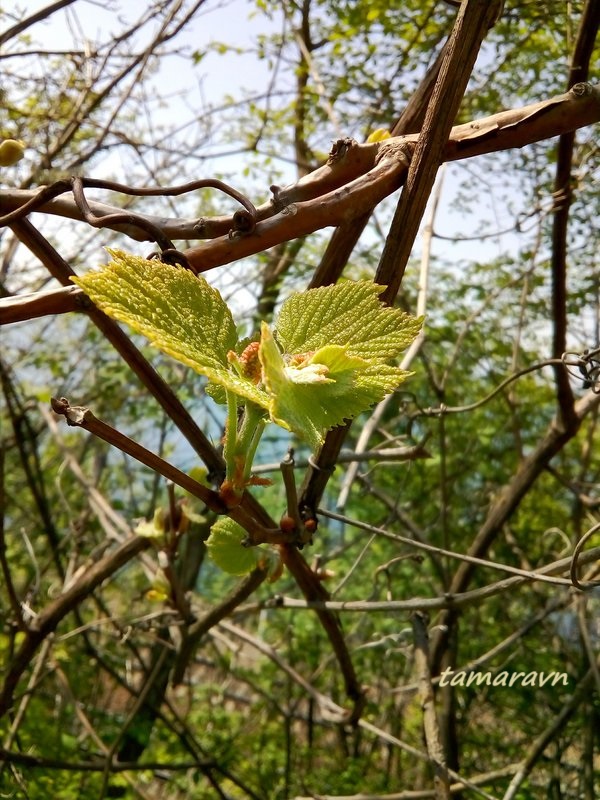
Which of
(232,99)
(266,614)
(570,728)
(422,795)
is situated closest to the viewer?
(422,795)

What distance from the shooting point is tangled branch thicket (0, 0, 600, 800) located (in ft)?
0.95

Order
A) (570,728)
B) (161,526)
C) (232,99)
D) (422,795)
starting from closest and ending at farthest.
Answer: (161,526) → (422,795) → (570,728) → (232,99)

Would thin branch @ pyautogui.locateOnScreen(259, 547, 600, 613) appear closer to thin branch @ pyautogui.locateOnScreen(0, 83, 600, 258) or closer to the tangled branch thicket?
the tangled branch thicket

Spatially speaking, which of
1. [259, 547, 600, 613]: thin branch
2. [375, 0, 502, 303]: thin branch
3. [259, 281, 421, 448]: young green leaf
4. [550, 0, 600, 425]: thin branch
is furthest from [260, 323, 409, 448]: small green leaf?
Result: [550, 0, 600, 425]: thin branch

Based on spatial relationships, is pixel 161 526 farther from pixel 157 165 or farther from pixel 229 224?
pixel 157 165

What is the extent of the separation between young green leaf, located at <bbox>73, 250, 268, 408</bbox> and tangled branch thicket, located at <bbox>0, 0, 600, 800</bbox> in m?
0.04

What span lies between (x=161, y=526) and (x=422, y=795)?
1.27 feet

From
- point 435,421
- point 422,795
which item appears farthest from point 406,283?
point 422,795

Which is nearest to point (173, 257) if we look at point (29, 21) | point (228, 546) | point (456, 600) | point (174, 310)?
point (174, 310)

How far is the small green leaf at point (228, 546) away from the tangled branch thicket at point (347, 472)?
0.02 metres

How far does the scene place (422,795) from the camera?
2.18 ft

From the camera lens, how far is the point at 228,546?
0.37 m

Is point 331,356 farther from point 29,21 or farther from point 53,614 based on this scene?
point 29,21

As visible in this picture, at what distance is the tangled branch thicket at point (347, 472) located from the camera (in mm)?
288
